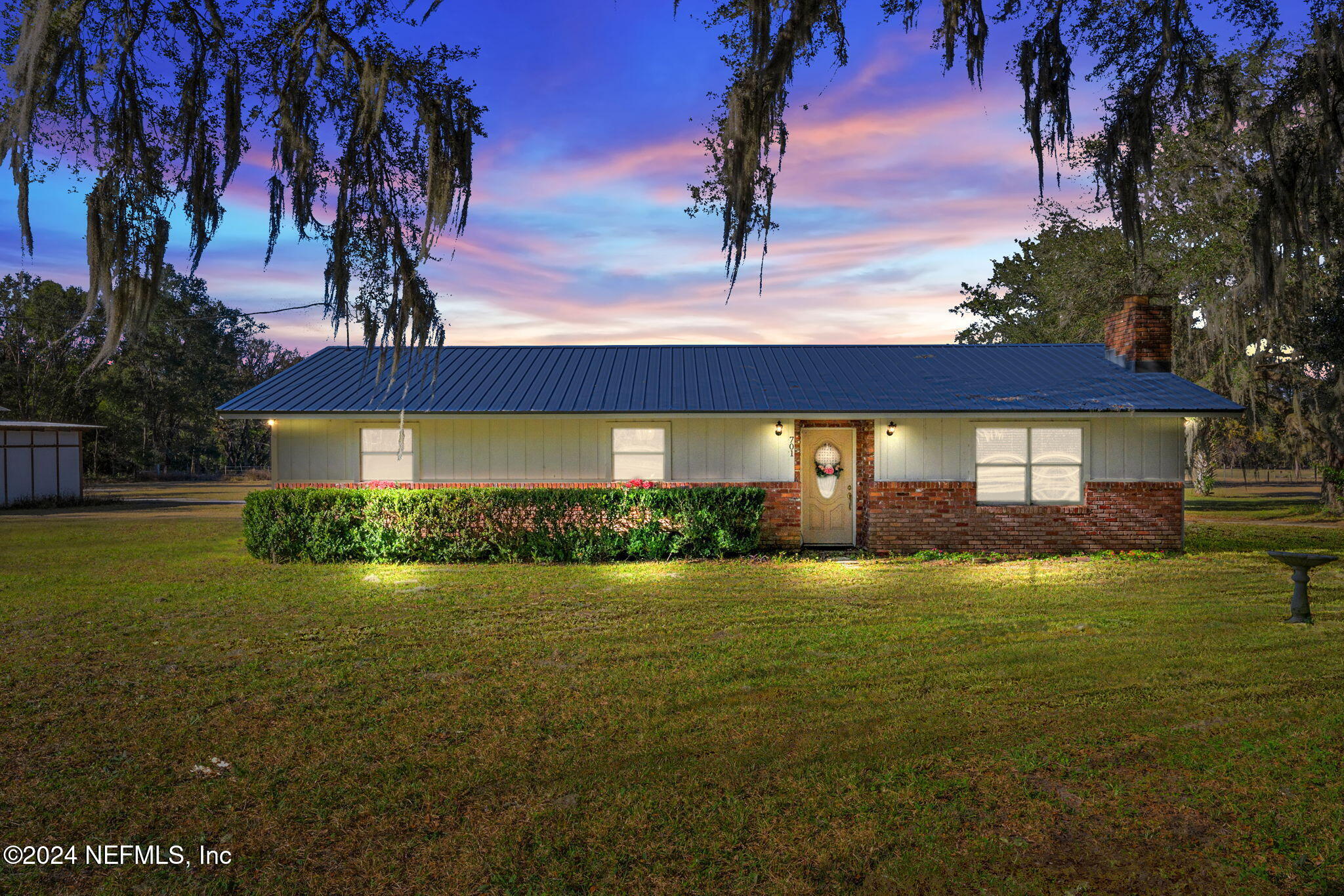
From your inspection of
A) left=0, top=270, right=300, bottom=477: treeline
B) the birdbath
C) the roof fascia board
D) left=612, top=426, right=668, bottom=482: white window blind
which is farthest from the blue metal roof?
left=0, top=270, right=300, bottom=477: treeline

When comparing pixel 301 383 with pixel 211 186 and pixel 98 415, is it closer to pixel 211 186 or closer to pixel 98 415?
pixel 211 186

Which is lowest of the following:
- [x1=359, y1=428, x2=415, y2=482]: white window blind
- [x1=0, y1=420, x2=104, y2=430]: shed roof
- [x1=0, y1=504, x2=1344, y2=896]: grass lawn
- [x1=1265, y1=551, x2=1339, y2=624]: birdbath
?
[x1=0, y1=504, x2=1344, y2=896]: grass lawn

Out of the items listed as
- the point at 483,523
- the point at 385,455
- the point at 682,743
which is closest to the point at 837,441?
the point at 483,523

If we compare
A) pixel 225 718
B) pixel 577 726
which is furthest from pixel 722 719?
pixel 225 718

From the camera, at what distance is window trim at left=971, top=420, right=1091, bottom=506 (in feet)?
42.6

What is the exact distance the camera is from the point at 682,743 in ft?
15.0

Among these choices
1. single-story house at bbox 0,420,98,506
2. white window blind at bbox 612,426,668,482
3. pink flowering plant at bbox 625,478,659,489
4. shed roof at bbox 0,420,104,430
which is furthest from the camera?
single-story house at bbox 0,420,98,506

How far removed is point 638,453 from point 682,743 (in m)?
9.19

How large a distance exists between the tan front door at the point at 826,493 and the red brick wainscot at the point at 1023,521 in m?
0.66

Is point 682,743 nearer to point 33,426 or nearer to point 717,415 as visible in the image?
point 717,415

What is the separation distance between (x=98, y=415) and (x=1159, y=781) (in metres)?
52.4

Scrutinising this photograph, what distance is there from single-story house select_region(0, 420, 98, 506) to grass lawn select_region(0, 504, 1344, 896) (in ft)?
63.8

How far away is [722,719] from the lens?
493 centimetres

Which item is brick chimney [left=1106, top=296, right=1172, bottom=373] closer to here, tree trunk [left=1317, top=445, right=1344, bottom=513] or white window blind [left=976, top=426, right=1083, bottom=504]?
white window blind [left=976, top=426, right=1083, bottom=504]
